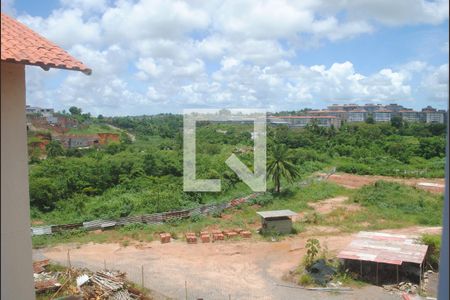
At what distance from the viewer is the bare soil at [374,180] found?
27.0 meters

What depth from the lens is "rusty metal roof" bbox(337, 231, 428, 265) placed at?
11.2 m

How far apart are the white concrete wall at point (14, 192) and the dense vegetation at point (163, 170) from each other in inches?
559

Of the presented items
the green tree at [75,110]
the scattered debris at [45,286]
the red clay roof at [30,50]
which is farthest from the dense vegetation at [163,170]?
the green tree at [75,110]

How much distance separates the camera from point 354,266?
12.2m

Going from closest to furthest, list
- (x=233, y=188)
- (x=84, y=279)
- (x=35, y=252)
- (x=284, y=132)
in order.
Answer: (x=84, y=279), (x=35, y=252), (x=233, y=188), (x=284, y=132)

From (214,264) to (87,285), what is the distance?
4.29 metres

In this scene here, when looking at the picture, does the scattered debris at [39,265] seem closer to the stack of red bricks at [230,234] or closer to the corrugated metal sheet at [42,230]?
the corrugated metal sheet at [42,230]

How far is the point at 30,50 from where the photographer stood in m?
4.41

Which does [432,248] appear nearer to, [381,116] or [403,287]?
[403,287]

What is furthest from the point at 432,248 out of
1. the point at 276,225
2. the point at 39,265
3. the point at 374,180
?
the point at 374,180

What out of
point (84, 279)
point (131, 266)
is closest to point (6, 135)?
point (84, 279)

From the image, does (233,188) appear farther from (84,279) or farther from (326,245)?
(84,279)

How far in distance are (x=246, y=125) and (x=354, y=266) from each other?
46257 mm

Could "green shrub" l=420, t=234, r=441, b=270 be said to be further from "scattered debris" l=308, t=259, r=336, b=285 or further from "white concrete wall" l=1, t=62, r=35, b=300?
"white concrete wall" l=1, t=62, r=35, b=300
